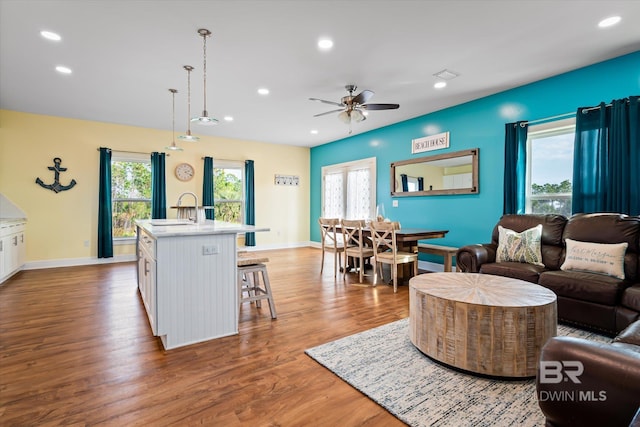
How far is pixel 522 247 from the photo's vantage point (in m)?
3.51

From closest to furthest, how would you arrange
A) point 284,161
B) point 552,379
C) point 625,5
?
point 552,379 < point 625,5 < point 284,161

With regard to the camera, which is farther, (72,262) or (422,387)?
(72,262)

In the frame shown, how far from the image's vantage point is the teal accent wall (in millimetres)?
3477

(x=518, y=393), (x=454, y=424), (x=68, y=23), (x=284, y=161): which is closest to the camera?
(x=454, y=424)

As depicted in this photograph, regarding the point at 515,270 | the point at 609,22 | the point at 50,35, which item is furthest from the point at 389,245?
the point at 50,35

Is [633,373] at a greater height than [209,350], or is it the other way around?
[633,373]

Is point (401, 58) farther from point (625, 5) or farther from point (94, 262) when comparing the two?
point (94, 262)

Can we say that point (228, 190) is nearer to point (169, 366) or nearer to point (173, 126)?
point (173, 126)

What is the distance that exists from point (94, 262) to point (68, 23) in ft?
15.3

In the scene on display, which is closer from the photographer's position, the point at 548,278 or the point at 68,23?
the point at 68,23

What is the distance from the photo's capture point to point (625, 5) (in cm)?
249

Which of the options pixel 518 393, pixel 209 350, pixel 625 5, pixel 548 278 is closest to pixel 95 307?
pixel 209 350

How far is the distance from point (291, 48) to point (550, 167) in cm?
351

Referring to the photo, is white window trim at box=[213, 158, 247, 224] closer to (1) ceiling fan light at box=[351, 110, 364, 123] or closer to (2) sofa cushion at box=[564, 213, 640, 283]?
(1) ceiling fan light at box=[351, 110, 364, 123]
